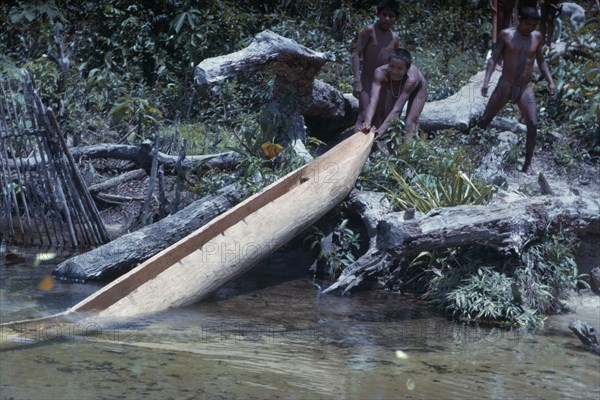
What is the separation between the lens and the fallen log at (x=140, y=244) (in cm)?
602

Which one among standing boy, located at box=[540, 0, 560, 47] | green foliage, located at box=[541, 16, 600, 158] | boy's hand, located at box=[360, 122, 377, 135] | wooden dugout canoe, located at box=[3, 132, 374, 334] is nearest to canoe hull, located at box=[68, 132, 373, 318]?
wooden dugout canoe, located at box=[3, 132, 374, 334]

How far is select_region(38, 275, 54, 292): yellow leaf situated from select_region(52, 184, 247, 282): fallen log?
2.3 inches

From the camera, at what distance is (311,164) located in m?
6.64

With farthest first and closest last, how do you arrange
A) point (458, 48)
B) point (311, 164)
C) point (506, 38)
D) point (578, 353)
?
1. point (458, 48)
2. point (506, 38)
3. point (311, 164)
4. point (578, 353)

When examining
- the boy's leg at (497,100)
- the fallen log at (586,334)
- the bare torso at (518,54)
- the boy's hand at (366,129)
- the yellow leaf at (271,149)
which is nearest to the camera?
the fallen log at (586,334)

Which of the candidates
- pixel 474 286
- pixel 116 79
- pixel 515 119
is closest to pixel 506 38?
pixel 515 119

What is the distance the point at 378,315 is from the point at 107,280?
78.9 inches

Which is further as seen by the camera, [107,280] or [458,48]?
[458,48]

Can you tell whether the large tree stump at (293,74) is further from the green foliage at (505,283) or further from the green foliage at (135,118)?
the green foliage at (505,283)

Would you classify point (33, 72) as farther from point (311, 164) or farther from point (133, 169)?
point (311, 164)

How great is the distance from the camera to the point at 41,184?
6.92 meters

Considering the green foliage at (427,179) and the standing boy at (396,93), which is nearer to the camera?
the green foliage at (427,179)

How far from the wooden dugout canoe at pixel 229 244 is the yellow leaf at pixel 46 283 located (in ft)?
3.39

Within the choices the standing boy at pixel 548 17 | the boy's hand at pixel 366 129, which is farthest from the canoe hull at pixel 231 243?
the standing boy at pixel 548 17
